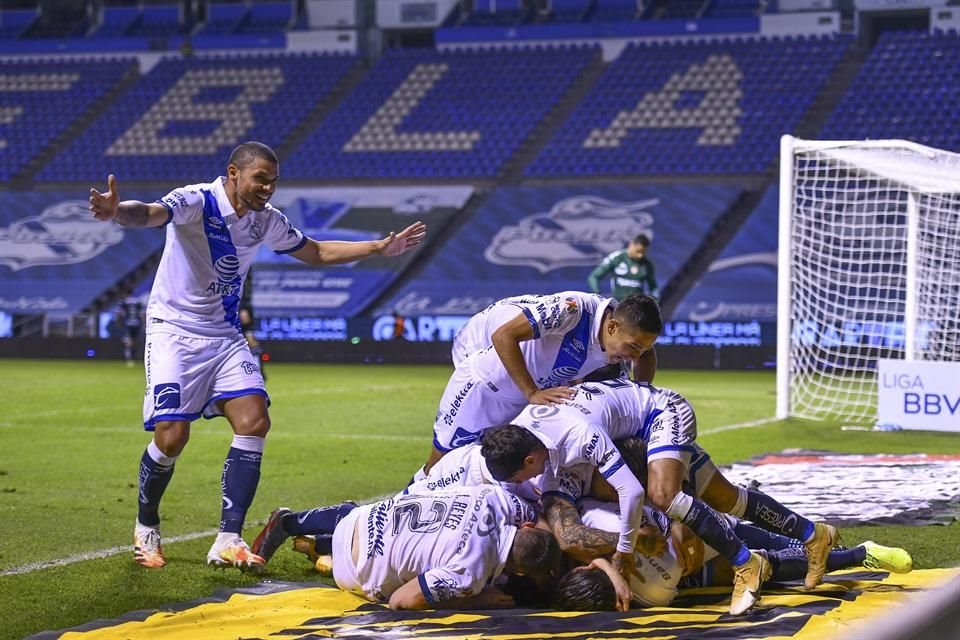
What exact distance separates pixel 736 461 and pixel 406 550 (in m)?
5.67

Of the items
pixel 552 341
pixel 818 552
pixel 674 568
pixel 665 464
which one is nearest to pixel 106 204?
pixel 552 341

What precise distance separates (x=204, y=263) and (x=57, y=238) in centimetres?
2889

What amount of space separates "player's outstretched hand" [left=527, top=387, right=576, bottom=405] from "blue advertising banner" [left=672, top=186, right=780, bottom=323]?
63.6ft

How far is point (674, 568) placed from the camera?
595 centimetres

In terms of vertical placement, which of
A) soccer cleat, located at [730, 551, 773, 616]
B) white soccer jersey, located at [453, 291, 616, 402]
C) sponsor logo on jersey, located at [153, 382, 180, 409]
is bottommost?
soccer cleat, located at [730, 551, 773, 616]

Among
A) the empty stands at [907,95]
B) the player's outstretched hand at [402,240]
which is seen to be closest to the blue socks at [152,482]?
the player's outstretched hand at [402,240]

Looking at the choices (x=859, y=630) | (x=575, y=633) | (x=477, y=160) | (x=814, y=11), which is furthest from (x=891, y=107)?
(x=859, y=630)

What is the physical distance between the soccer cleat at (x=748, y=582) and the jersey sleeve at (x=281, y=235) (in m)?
2.80

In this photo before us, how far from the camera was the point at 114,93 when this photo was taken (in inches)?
1569

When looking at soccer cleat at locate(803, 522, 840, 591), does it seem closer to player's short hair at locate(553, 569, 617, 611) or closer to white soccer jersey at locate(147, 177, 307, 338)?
player's short hair at locate(553, 569, 617, 611)

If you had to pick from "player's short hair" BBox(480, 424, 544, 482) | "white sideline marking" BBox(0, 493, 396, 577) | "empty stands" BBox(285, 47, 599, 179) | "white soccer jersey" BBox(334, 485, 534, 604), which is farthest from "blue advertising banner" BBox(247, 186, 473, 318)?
"player's short hair" BBox(480, 424, 544, 482)

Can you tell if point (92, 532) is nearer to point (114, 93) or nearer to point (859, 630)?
point (859, 630)

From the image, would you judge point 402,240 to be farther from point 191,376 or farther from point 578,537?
point 578,537

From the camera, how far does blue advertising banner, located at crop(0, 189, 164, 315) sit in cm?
3178
